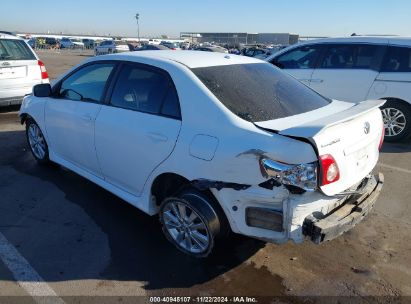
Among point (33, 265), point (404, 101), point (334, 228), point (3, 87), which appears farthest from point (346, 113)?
point (3, 87)

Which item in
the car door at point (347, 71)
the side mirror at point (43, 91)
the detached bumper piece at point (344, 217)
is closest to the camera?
the detached bumper piece at point (344, 217)

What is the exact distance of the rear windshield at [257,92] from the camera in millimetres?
3117

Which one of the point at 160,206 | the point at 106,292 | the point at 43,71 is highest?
the point at 43,71

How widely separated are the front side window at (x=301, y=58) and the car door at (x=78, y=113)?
15.6 feet

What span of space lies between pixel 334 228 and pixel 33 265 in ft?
8.01

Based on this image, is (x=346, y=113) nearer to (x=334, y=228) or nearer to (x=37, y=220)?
(x=334, y=228)

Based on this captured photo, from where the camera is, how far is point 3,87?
798cm

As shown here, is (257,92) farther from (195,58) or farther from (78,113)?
(78,113)

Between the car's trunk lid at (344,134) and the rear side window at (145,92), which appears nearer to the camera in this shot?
the car's trunk lid at (344,134)

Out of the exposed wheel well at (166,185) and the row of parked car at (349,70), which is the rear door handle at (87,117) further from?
the row of parked car at (349,70)

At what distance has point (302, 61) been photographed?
777 cm

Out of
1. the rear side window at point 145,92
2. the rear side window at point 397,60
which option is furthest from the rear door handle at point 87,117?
the rear side window at point 397,60

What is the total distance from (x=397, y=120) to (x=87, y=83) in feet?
17.6

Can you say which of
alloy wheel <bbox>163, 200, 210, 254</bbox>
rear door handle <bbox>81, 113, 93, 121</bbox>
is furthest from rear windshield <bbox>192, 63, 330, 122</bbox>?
rear door handle <bbox>81, 113, 93, 121</bbox>
